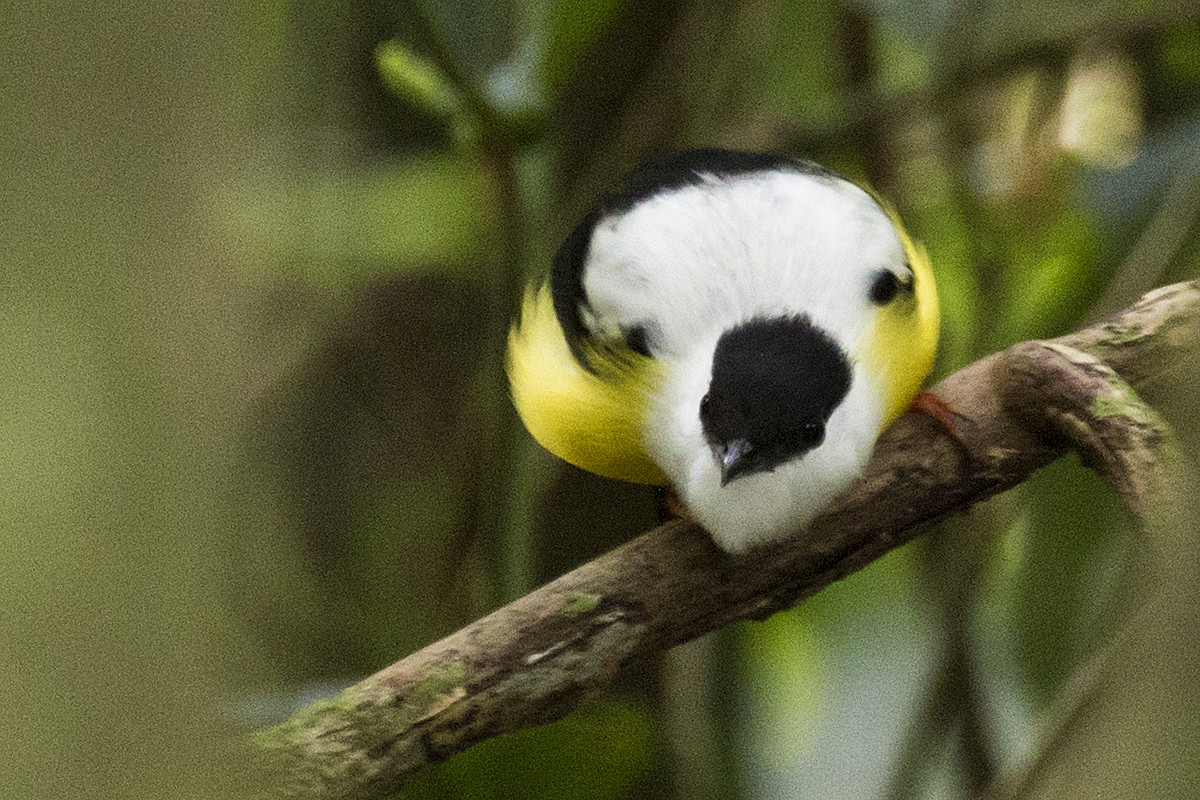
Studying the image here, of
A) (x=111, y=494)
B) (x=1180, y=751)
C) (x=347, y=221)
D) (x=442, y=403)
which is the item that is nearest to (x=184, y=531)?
(x=111, y=494)

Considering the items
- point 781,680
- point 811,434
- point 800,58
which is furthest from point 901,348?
point 800,58

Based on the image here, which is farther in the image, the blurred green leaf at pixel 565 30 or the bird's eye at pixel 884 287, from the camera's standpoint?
the blurred green leaf at pixel 565 30

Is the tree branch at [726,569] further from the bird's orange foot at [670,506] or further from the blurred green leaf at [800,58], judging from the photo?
the blurred green leaf at [800,58]

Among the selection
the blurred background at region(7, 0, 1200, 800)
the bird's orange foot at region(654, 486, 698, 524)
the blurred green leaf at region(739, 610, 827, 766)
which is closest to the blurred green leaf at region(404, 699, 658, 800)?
the blurred background at region(7, 0, 1200, 800)

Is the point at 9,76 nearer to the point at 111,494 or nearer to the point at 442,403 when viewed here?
the point at 111,494

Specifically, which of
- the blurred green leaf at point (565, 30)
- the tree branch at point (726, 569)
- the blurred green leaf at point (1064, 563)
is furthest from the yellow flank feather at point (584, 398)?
the blurred green leaf at point (1064, 563)
